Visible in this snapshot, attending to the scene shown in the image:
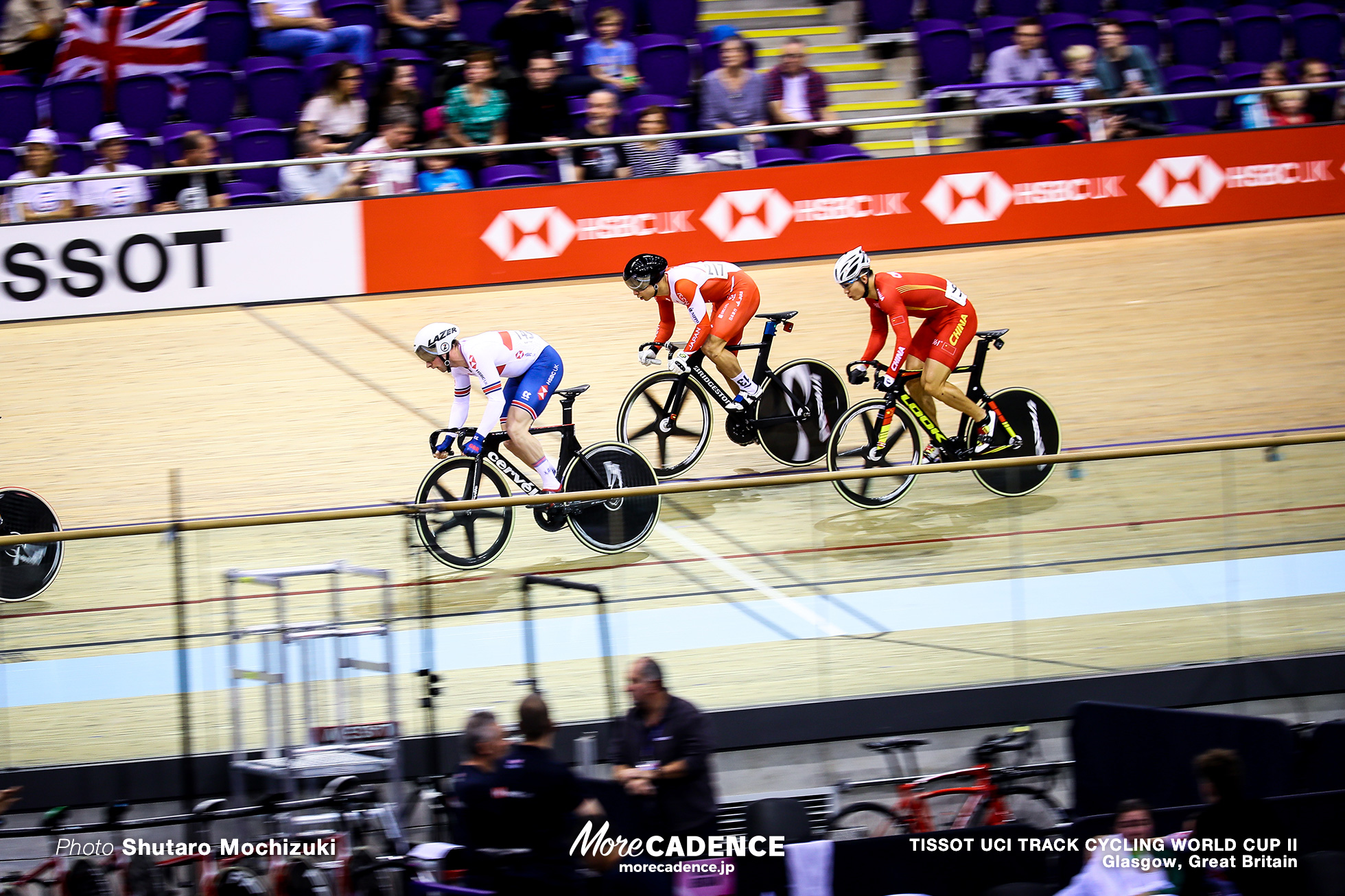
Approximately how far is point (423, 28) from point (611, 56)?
163 cm

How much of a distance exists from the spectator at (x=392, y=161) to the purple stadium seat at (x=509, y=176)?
0.59 m

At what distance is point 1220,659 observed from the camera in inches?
250

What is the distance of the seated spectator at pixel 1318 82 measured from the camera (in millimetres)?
11977

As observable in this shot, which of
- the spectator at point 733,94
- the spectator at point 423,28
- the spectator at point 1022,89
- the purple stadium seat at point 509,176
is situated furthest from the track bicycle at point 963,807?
the spectator at point 423,28

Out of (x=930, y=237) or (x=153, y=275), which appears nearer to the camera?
(x=153, y=275)

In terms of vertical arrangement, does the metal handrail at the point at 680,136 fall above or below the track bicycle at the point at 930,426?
above

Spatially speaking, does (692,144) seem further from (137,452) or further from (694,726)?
(694,726)

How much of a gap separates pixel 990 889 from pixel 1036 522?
191cm

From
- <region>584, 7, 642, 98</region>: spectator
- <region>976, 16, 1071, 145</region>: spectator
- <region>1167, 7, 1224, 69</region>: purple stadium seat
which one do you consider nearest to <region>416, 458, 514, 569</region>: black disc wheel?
<region>584, 7, 642, 98</region>: spectator

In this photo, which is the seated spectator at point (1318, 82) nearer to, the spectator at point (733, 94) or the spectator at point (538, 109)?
the spectator at point (733, 94)

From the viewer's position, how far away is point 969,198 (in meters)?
11.7

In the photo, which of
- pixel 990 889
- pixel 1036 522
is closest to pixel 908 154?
pixel 1036 522

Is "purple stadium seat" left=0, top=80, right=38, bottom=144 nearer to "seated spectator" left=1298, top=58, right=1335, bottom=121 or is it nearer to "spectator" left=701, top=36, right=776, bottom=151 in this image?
"spectator" left=701, top=36, right=776, bottom=151

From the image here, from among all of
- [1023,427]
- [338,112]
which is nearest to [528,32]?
[338,112]
